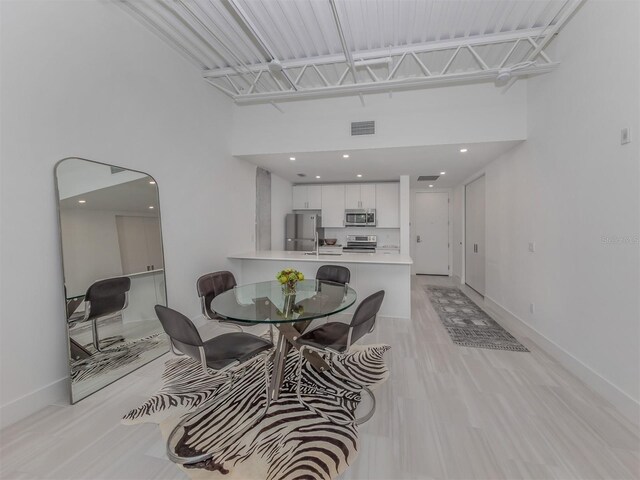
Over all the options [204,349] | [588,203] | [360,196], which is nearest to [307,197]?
[360,196]

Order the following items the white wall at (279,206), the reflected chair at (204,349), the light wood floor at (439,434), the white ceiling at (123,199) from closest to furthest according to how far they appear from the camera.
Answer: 1. the light wood floor at (439,434)
2. the reflected chair at (204,349)
3. the white ceiling at (123,199)
4. the white wall at (279,206)

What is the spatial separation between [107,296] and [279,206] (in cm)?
393

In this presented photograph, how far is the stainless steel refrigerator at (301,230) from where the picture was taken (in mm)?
6270

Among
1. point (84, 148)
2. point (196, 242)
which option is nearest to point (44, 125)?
point (84, 148)

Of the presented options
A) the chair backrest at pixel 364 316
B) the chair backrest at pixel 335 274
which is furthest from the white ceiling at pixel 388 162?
the chair backrest at pixel 364 316

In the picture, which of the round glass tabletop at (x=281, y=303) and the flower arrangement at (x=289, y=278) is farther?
the flower arrangement at (x=289, y=278)

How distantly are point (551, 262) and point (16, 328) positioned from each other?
15.5 feet

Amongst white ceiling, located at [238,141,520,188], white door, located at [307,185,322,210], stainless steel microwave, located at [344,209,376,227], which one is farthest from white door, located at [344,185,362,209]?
white door, located at [307,185,322,210]

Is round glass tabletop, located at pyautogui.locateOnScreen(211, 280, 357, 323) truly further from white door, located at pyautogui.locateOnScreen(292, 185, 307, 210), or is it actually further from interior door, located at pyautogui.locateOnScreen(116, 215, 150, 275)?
white door, located at pyautogui.locateOnScreen(292, 185, 307, 210)

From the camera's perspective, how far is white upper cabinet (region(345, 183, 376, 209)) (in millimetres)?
6262

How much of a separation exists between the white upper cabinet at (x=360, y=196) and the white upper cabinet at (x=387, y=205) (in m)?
0.11

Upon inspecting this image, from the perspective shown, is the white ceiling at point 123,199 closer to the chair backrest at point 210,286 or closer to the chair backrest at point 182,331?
the chair backrest at point 210,286

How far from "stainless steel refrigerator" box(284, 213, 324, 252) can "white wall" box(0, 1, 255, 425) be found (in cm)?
295

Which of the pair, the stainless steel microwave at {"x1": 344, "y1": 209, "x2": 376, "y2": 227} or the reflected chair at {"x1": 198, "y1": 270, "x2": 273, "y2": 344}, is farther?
the stainless steel microwave at {"x1": 344, "y1": 209, "x2": 376, "y2": 227}
